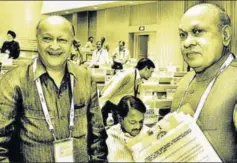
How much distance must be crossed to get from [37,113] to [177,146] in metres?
0.45

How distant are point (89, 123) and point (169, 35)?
967 cm

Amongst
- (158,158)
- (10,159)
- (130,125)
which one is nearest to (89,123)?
(130,125)

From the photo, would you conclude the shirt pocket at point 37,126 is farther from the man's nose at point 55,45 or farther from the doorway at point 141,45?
the doorway at point 141,45

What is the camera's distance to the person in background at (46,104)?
3.44 ft

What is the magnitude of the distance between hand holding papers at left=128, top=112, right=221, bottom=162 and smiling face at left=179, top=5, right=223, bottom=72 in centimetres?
19

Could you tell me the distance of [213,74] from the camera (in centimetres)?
103

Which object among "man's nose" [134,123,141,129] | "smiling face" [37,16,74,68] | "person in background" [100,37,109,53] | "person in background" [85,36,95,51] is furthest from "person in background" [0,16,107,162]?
"person in background" [85,36,95,51]

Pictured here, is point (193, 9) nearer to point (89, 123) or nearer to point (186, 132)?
point (186, 132)

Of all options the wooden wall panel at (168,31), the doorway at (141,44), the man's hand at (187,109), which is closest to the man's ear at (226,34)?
the man's hand at (187,109)

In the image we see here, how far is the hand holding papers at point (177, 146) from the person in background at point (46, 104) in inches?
9.5

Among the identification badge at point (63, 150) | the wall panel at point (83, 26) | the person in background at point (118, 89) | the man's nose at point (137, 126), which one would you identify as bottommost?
the person in background at point (118, 89)

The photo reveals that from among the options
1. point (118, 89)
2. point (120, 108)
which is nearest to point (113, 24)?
point (118, 89)

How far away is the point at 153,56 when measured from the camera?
10.7m

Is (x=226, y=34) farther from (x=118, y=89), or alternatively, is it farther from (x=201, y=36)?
(x=118, y=89)
